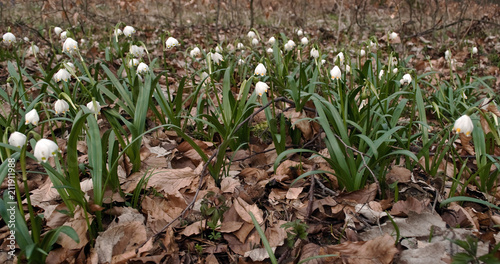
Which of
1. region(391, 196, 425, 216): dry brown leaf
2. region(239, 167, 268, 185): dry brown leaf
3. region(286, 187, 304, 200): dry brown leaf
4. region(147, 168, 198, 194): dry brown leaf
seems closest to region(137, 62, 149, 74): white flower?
region(147, 168, 198, 194): dry brown leaf

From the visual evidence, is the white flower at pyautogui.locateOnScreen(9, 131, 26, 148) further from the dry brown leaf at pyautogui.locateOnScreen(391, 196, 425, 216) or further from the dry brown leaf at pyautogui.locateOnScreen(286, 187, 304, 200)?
the dry brown leaf at pyautogui.locateOnScreen(391, 196, 425, 216)

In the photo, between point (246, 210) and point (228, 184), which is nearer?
point (246, 210)

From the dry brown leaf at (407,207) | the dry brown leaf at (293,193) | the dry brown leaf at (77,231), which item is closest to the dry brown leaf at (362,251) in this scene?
the dry brown leaf at (407,207)

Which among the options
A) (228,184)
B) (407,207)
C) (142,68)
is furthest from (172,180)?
(407,207)

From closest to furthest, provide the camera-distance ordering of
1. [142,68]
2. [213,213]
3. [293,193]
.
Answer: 1. [213,213]
2. [293,193]
3. [142,68]

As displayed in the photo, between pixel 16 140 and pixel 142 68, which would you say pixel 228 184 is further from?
pixel 142 68

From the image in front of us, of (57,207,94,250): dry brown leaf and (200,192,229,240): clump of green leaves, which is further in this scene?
(200,192,229,240): clump of green leaves

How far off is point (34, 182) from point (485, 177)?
2.51m

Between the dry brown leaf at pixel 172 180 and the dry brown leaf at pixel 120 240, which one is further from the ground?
the dry brown leaf at pixel 172 180

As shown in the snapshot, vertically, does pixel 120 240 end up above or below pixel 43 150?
below

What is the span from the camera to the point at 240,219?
1.69m

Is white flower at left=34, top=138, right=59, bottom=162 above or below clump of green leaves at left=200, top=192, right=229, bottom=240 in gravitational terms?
above

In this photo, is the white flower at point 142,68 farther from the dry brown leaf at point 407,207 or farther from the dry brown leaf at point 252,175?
the dry brown leaf at point 407,207

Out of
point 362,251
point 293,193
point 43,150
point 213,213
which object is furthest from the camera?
point 293,193
